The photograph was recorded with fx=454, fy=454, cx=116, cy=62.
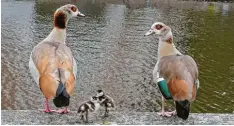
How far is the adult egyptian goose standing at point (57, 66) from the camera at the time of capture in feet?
19.4

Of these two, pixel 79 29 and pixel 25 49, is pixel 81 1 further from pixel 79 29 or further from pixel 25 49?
pixel 25 49

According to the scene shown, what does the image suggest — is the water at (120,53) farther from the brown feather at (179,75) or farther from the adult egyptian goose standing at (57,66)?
the brown feather at (179,75)

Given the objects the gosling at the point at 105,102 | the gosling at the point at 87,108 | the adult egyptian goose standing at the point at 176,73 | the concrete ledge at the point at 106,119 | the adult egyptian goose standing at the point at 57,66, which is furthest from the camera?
the gosling at the point at 105,102

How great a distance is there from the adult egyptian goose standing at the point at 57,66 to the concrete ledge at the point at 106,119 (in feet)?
0.85

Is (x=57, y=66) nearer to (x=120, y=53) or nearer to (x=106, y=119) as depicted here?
(x=106, y=119)

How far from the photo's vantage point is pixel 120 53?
29.0 meters

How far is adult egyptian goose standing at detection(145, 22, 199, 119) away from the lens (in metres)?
6.06

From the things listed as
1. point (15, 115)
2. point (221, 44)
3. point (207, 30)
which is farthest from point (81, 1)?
point (15, 115)

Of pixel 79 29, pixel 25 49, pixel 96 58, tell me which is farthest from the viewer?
pixel 79 29

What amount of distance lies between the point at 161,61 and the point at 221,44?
96.9 feet

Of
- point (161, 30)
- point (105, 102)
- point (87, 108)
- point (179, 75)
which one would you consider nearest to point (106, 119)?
point (105, 102)

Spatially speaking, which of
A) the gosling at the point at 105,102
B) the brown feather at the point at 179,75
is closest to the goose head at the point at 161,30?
the brown feather at the point at 179,75

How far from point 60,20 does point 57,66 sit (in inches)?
38.3

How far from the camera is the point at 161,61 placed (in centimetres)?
661
